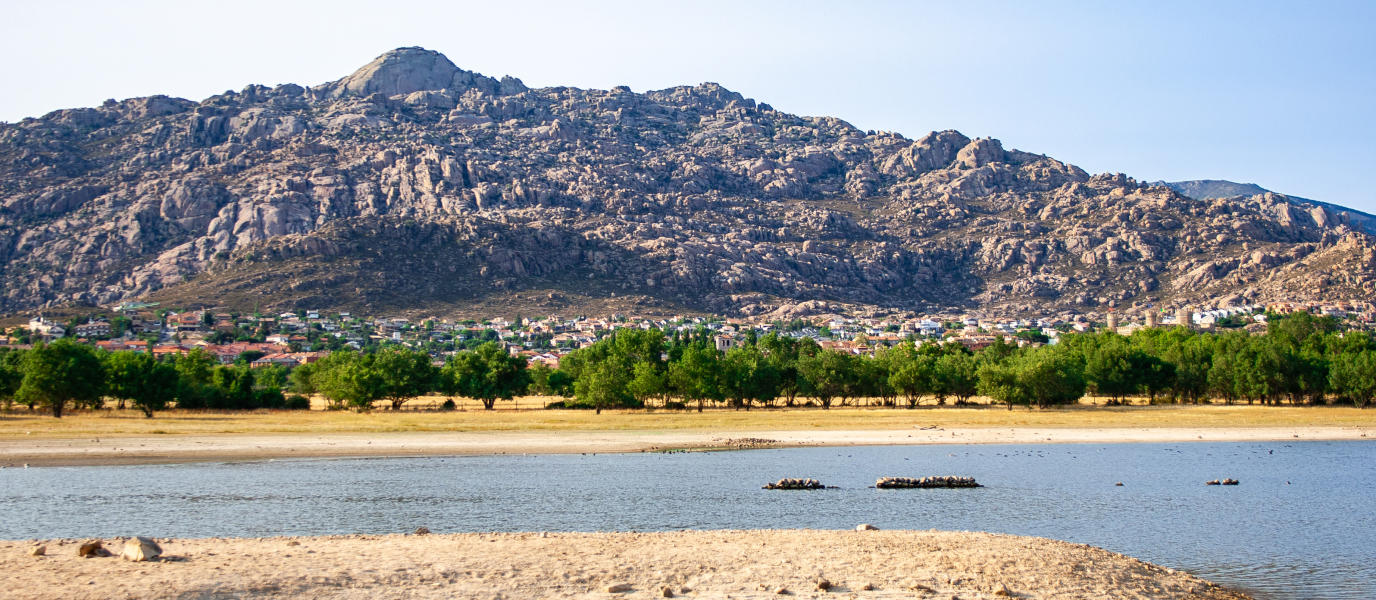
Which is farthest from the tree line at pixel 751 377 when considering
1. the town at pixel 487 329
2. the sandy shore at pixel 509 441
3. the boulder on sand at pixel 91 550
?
the boulder on sand at pixel 91 550

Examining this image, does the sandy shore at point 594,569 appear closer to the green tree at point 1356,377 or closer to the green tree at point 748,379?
the green tree at point 748,379

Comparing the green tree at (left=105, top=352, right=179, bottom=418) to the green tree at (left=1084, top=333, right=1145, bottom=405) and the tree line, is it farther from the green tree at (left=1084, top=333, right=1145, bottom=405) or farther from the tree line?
the green tree at (left=1084, top=333, right=1145, bottom=405)

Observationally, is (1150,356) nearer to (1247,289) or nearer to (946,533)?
(946,533)

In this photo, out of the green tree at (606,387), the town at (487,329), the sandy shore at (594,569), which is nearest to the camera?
the sandy shore at (594,569)

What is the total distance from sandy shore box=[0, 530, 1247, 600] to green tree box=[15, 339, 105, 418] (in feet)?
174

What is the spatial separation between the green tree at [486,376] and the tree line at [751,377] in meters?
0.12

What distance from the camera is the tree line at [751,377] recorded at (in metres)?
77.2

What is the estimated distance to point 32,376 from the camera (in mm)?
65375

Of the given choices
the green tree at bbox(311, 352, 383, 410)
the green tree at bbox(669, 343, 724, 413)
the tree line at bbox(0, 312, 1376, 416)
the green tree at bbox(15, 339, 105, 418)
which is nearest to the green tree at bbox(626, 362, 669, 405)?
the tree line at bbox(0, 312, 1376, 416)

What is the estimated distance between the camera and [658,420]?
2729 inches

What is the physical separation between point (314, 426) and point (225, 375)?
79.5 feet

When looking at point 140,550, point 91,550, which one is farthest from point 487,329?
point 140,550

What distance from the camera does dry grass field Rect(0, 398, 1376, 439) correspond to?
196 ft

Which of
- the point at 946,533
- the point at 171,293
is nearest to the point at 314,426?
the point at 946,533
